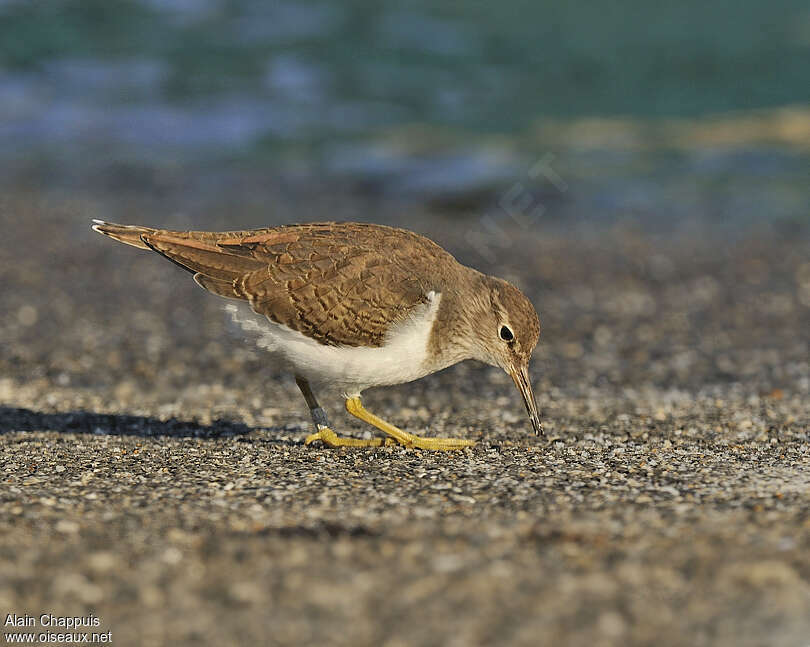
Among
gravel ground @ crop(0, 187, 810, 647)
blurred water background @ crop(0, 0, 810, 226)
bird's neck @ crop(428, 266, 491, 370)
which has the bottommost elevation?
gravel ground @ crop(0, 187, 810, 647)

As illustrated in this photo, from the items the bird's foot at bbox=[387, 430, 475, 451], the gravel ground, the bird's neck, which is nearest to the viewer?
the gravel ground

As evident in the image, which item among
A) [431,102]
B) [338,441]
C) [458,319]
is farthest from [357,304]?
[431,102]

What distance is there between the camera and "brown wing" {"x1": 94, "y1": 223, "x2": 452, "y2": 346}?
17.7ft

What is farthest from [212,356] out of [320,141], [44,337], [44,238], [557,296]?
[320,141]

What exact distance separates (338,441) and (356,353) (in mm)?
682

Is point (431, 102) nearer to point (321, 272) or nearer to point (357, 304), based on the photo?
point (321, 272)

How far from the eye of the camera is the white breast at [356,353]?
5.40 m

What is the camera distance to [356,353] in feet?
17.7

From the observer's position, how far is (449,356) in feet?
18.7

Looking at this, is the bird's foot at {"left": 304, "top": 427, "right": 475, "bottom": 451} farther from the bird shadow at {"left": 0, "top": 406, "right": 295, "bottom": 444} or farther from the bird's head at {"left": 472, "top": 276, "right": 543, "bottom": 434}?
the bird's head at {"left": 472, "top": 276, "right": 543, "bottom": 434}

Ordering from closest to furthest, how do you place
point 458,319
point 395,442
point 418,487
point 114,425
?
point 418,487, point 458,319, point 395,442, point 114,425

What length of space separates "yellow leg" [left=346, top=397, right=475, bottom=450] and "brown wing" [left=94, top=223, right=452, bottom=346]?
0.59m

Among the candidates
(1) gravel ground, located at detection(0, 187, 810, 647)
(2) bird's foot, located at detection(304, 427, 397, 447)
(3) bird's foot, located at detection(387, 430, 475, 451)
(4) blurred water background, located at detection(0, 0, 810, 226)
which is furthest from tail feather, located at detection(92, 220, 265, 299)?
(4) blurred water background, located at detection(0, 0, 810, 226)

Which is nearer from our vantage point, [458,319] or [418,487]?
[418,487]
